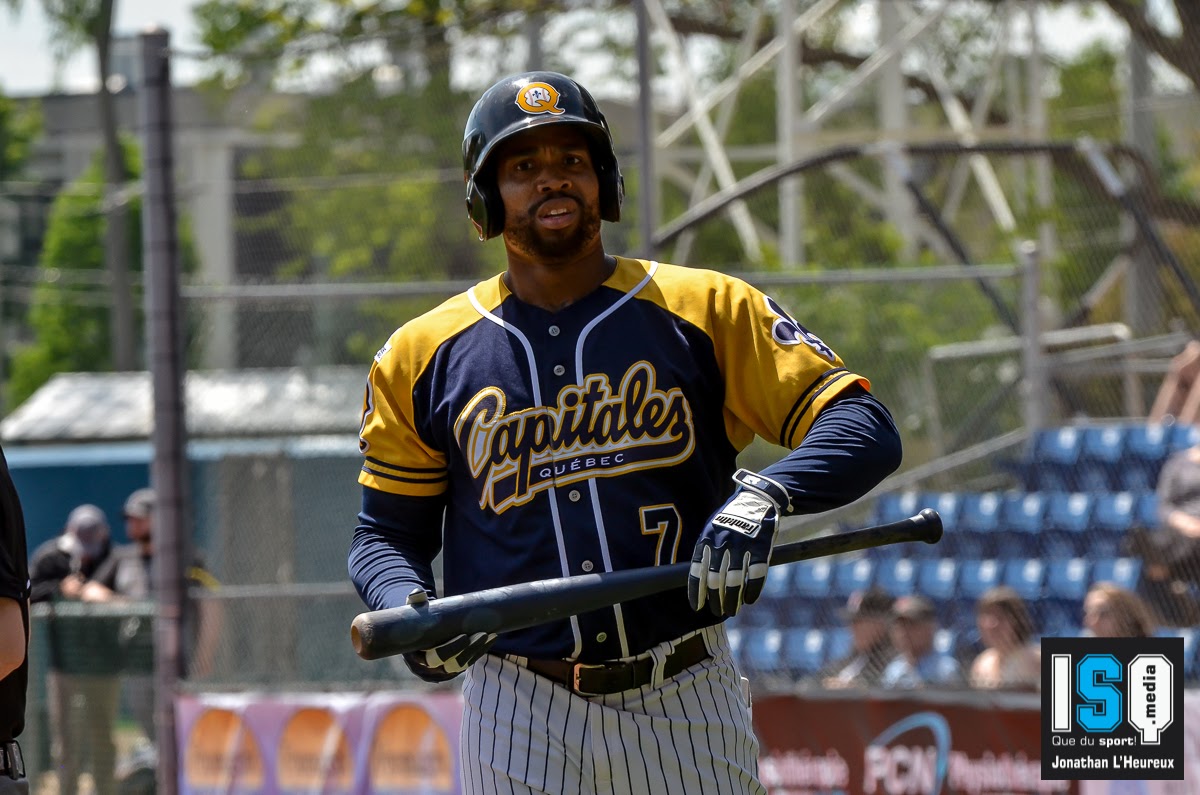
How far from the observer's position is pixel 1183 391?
8562 mm

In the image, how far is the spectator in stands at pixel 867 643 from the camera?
709 centimetres

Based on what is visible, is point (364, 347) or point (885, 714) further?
point (364, 347)

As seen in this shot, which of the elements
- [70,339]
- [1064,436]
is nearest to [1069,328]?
[1064,436]

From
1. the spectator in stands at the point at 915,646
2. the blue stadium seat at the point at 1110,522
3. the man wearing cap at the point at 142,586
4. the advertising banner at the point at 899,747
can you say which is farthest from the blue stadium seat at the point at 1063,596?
the man wearing cap at the point at 142,586

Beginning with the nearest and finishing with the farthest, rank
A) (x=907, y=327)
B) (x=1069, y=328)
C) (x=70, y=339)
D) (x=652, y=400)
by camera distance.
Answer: (x=652, y=400)
(x=907, y=327)
(x=1069, y=328)
(x=70, y=339)

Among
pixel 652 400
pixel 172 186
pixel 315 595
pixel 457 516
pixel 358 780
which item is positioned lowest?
pixel 358 780

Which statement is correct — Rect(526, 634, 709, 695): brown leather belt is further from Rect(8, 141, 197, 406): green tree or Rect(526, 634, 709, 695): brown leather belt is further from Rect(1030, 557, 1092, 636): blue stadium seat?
Rect(8, 141, 197, 406): green tree

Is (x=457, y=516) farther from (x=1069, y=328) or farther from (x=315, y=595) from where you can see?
(x=1069, y=328)

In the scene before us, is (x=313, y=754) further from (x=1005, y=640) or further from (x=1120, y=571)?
(x=1120, y=571)

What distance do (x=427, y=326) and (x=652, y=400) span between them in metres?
0.48

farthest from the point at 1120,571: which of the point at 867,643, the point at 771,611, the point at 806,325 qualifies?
the point at 806,325

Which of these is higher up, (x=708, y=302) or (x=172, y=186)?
(x=172, y=186)

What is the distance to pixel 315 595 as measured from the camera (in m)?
6.86

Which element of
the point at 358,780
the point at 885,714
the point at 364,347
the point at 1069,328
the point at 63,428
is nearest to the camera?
the point at 885,714
